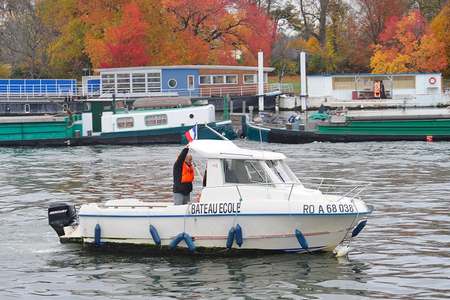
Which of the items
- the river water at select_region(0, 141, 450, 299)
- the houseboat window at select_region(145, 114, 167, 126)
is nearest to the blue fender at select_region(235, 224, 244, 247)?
the river water at select_region(0, 141, 450, 299)

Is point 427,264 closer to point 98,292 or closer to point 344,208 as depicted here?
point 344,208

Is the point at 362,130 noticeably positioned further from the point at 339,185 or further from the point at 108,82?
the point at 108,82

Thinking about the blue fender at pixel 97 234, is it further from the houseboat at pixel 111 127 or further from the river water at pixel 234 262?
the houseboat at pixel 111 127

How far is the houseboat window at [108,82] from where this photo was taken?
274ft

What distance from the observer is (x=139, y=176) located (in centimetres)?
4075

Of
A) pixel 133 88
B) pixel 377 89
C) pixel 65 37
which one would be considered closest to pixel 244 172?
pixel 133 88

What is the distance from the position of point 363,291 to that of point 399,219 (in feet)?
28.3

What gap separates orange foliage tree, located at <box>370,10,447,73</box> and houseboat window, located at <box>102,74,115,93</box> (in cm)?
2574

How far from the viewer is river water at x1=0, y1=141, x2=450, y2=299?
1920cm

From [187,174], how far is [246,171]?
1698 millimetres

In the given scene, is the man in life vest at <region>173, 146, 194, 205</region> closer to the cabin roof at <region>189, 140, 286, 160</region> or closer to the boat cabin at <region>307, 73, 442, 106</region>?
the cabin roof at <region>189, 140, 286, 160</region>

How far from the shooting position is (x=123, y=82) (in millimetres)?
83312

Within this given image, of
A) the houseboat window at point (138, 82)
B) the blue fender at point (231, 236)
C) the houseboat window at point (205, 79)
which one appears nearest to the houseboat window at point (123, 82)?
the houseboat window at point (138, 82)

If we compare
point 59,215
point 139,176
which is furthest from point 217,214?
point 139,176
